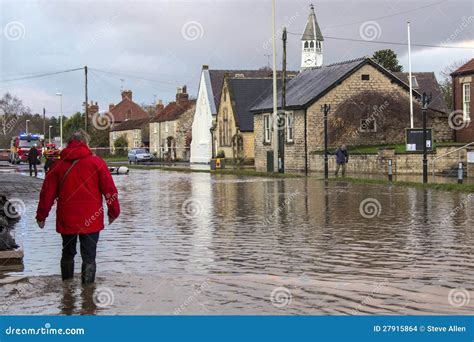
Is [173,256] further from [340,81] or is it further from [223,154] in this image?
[223,154]

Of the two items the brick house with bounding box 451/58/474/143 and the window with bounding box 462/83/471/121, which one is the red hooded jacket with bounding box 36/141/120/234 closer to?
the brick house with bounding box 451/58/474/143

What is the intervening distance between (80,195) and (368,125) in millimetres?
44684

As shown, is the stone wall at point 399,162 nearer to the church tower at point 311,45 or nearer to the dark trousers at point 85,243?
the dark trousers at point 85,243

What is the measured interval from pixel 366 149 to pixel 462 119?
6134mm

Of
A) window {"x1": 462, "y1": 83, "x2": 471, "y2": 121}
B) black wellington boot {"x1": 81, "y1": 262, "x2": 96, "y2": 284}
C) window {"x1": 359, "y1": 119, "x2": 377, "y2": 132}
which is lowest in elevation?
black wellington boot {"x1": 81, "y1": 262, "x2": 96, "y2": 284}

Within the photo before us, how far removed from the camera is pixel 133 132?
10919 centimetres

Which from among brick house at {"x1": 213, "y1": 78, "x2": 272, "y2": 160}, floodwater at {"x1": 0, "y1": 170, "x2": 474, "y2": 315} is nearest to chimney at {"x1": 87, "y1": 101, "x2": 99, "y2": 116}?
brick house at {"x1": 213, "y1": 78, "x2": 272, "y2": 160}

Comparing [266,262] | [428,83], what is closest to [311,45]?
[428,83]

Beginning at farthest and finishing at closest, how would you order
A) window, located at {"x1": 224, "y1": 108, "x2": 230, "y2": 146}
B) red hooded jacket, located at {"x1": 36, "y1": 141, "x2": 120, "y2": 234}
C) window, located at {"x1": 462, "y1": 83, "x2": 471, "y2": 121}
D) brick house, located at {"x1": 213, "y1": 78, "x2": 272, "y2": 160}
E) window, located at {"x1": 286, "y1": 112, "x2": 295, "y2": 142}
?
window, located at {"x1": 224, "y1": 108, "x2": 230, "y2": 146}, brick house, located at {"x1": 213, "y1": 78, "x2": 272, "y2": 160}, window, located at {"x1": 286, "y1": 112, "x2": 295, "y2": 142}, window, located at {"x1": 462, "y1": 83, "x2": 471, "y2": 121}, red hooded jacket, located at {"x1": 36, "y1": 141, "x2": 120, "y2": 234}

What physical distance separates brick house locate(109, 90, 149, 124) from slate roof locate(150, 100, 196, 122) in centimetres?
Answer: 2690

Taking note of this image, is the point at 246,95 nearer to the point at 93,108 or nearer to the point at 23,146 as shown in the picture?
the point at 23,146

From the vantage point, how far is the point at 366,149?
50.7m

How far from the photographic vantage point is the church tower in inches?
3515
